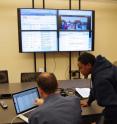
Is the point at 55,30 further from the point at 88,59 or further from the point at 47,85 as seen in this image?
the point at 47,85

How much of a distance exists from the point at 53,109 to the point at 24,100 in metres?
0.91

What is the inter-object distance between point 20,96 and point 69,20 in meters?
2.56

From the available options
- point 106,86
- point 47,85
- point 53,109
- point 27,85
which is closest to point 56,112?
point 53,109

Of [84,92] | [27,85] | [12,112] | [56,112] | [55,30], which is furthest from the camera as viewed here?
[55,30]

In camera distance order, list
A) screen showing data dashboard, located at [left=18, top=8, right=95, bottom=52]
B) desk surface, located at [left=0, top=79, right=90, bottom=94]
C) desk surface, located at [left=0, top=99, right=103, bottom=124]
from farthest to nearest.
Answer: screen showing data dashboard, located at [left=18, top=8, right=95, bottom=52] → desk surface, located at [left=0, top=79, right=90, bottom=94] → desk surface, located at [left=0, top=99, right=103, bottom=124]

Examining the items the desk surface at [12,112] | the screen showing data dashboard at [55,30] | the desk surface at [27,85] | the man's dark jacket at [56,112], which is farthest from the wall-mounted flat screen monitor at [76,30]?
the man's dark jacket at [56,112]

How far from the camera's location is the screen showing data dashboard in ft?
15.0

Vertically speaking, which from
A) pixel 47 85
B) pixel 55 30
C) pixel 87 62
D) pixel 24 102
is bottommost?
pixel 24 102

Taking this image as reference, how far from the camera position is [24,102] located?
2635 mm

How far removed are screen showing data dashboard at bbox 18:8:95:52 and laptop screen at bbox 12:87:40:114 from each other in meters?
2.02

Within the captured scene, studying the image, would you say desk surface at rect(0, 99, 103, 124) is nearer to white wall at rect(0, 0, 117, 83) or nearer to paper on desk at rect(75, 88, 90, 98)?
paper on desk at rect(75, 88, 90, 98)

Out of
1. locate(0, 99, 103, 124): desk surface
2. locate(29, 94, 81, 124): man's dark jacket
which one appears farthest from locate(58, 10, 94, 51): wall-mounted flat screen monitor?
locate(29, 94, 81, 124): man's dark jacket

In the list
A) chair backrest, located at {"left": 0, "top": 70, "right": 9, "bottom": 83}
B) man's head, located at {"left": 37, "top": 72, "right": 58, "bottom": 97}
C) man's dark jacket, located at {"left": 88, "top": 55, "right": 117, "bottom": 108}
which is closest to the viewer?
man's head, located at {"left": 37, "top": 72, "right": 58, "bottom": 97}

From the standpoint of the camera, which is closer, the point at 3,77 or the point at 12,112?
the point at 12,112
